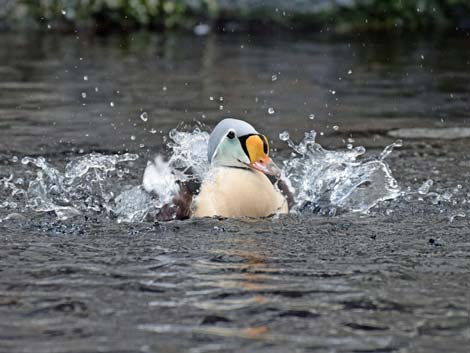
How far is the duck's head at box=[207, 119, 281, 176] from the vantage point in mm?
6051

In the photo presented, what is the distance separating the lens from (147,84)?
10.9 meters

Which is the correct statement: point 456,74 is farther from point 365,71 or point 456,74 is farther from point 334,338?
point 334,338

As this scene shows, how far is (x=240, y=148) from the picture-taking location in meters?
6.09

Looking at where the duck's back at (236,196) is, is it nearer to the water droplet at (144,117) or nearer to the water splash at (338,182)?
the water splash at (338,182)

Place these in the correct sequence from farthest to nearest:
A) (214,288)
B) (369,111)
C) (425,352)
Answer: (369,111) → (214,288) → (425,352)

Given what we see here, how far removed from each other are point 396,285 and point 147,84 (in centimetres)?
640

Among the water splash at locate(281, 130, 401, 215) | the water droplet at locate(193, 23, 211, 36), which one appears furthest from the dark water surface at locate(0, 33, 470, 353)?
the water droplet at locate(193, 23, 211, 36)

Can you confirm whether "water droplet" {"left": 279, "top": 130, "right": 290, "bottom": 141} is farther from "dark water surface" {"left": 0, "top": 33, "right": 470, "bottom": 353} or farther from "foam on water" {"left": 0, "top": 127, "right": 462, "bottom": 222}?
"foam on water" {"left": 0, "top": 127, "right": 462, "bottom": 222}

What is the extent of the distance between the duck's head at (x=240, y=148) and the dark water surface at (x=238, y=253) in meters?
0.33

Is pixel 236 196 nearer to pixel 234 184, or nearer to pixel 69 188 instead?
pixel 234 184

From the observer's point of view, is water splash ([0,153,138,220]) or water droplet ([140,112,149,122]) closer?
water splash ([0,153,138,220])

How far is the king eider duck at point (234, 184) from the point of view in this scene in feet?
19.6

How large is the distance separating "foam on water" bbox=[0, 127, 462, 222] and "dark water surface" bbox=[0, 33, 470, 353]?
0.39 ft

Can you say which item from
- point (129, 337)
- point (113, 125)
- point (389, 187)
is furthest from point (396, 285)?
point (113, 125)
